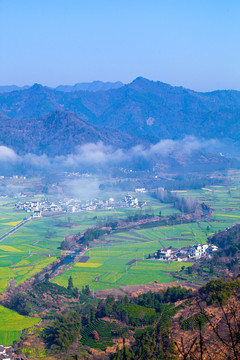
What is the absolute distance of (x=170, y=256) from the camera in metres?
18.9

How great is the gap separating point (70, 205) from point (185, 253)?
48.3 ft

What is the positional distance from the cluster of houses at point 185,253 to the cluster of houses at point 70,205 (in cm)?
1246

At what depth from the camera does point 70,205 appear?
107ft

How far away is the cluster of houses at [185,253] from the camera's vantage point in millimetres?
18812

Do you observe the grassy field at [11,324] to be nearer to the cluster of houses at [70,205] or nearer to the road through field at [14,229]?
the road through field at [14,229]

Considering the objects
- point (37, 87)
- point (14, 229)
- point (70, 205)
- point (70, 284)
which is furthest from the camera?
point (37, 87)

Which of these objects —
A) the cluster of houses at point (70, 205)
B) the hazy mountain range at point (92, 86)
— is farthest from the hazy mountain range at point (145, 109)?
the cluster of houses at point (70, 205)

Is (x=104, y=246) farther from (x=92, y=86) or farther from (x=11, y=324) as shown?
(x=92, y=86)

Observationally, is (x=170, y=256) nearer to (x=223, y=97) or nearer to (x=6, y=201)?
(x=6, y=201)

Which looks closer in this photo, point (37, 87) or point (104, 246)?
point (104, 246)

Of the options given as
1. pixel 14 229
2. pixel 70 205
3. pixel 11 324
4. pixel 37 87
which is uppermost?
pixel 37 87

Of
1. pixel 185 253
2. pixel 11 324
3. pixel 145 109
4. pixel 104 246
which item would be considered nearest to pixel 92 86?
pixel 145 109

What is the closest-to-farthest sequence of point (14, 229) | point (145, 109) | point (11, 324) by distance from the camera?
point (11, 324), point (14, 229), point (145, 109)

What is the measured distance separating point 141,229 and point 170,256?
5.79m
